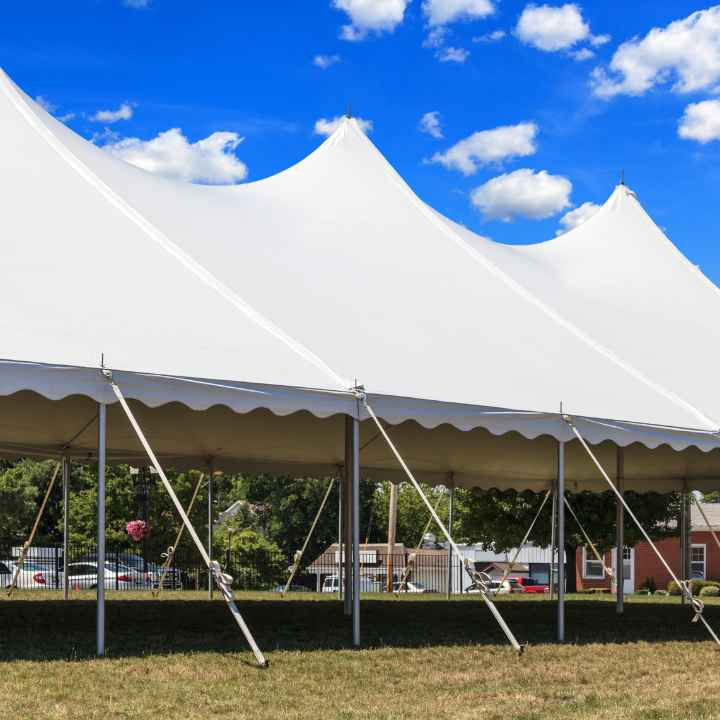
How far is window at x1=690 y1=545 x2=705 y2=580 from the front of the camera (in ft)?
146

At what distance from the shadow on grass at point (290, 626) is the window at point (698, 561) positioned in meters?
29.6

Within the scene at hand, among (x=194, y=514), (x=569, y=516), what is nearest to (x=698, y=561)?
(x=569, y=516)

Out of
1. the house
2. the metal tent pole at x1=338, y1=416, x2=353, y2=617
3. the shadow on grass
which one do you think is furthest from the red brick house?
the metal tent pole at x1=338, y1=416, x2=353, y2=617

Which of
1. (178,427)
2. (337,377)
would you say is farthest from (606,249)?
(337,377)

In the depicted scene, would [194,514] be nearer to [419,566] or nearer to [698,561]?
[419,566]

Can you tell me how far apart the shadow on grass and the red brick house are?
29.3 meters

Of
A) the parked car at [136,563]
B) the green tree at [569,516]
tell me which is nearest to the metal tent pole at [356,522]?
the green tree at [569,516]

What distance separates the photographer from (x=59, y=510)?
43.6m

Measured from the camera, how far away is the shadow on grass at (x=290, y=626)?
31.4ft

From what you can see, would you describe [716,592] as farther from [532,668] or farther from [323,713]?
[323,713]

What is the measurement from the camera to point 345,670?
28.1ft

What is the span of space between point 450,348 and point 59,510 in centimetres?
3502

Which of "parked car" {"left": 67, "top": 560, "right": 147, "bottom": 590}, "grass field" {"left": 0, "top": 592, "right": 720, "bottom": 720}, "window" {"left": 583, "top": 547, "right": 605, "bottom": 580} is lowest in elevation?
"window" {"left": 583, "top": 547, "right": 605, "bottom": 580}

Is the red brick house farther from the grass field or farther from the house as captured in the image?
the grass field
